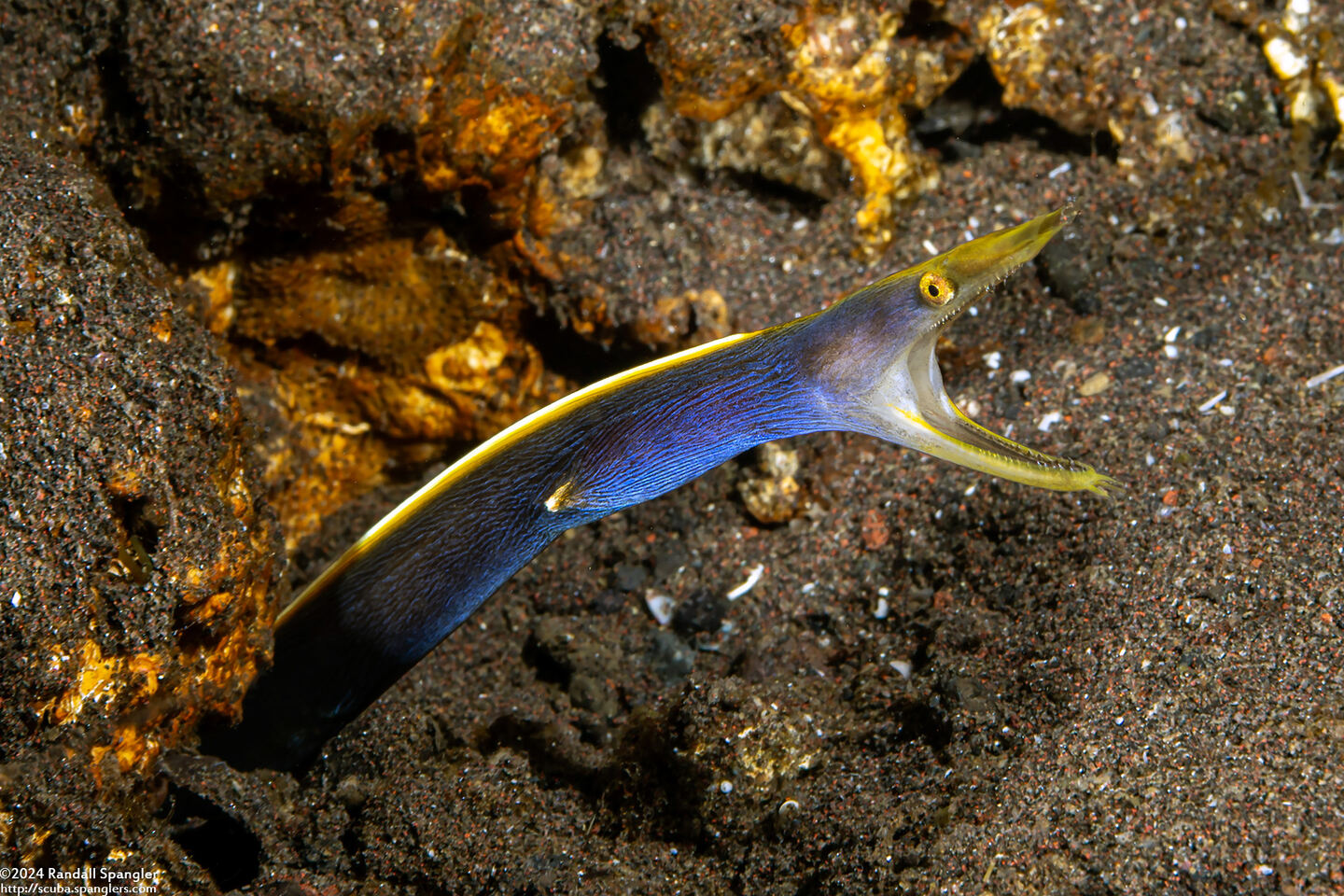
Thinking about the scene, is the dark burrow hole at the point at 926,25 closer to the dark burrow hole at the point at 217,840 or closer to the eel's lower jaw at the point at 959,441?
the eel's lower jaw at the point at 959,441

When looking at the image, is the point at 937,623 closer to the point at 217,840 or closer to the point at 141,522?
the point at 217,840

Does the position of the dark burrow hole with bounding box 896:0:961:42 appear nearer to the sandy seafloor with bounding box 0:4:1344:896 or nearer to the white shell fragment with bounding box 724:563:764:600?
the sandy seafloor with bounding box 0:4:1344:896

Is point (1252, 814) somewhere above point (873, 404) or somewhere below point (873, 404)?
below

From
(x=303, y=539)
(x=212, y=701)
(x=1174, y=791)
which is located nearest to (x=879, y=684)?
(x=1174, y=791)

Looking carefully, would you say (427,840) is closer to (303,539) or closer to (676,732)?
(676,732)

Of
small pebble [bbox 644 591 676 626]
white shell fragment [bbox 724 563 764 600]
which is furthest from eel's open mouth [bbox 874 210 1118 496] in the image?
small pebble [bbox 644 591 676 626]
